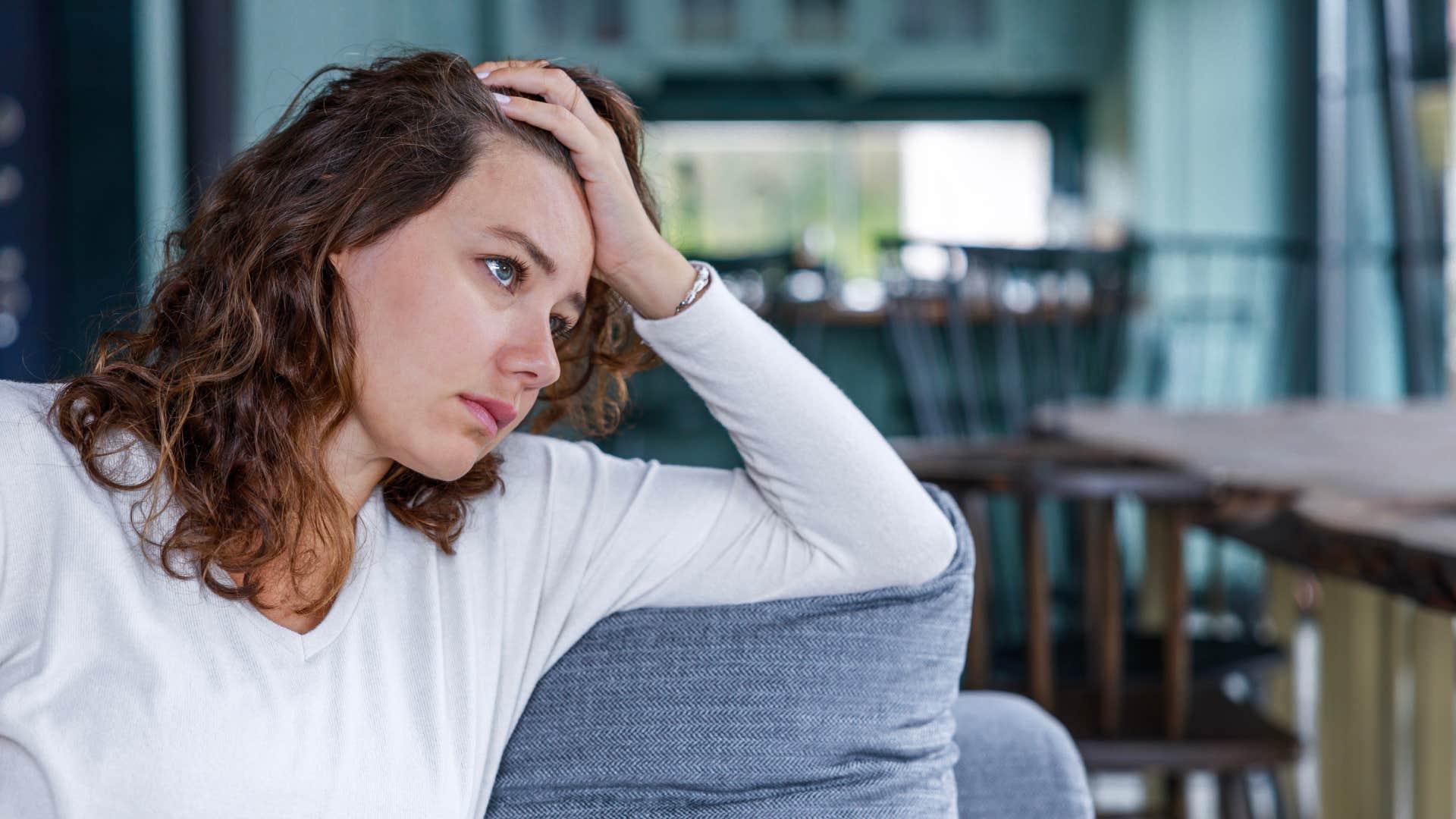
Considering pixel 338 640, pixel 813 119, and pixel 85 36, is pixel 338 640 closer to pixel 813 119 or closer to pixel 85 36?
pixel 85 36

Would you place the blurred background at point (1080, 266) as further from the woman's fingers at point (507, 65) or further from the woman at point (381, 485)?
the woman's fingers at point (507, 65)

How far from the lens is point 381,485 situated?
37.0 inches

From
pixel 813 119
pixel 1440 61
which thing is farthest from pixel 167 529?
pixel 813 119

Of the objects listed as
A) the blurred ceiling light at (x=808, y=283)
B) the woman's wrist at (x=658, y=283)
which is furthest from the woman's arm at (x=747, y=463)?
the blurred ceiling light at (x=808, y=283)

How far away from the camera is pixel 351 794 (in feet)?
2.57

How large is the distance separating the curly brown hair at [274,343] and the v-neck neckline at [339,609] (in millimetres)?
11

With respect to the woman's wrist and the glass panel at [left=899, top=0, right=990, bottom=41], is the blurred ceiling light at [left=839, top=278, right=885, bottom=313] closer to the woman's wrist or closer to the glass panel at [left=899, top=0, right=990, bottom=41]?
the glass panel at [left=899, top=0, right=990, bottom=41]

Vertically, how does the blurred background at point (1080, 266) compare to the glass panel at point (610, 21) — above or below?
below

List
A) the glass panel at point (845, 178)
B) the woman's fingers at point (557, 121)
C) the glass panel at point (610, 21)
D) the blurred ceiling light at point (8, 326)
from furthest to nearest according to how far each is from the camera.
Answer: the glass panel at point (845, 178) < the glass panel at point (610, 21) < the blurred ceiling light at point (8, 326) < the woman's fingers at point (557, 121)

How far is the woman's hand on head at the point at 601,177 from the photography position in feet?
2.95

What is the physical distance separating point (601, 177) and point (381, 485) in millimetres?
270

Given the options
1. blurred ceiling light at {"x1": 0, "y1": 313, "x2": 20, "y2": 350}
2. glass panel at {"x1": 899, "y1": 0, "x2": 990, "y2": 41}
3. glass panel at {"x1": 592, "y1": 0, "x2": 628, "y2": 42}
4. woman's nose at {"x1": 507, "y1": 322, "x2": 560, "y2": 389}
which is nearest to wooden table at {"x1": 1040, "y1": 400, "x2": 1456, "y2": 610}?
woman's nose at {"x1": 507, "y1": 322, "x2": 560, "y2": 389}

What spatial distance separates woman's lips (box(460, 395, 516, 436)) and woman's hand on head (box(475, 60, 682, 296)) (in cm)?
14

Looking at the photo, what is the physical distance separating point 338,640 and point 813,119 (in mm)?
5604
